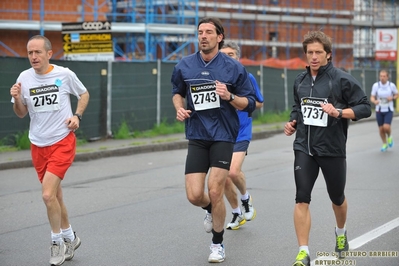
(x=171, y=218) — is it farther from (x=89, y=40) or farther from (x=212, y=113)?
(x=89, y=40)

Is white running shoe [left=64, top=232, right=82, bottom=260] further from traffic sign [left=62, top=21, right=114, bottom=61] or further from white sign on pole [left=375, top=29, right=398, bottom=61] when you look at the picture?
white sign on pole [left=375, top=29, right=398, bottom=61]

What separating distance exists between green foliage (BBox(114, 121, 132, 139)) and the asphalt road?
5157 millimetres

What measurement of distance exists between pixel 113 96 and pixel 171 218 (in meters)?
11.8

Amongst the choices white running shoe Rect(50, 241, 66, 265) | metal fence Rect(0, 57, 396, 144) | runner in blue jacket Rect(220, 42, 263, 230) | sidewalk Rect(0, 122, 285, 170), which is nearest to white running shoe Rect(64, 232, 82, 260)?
white running shoe Rect(50, 241, 66, 265)

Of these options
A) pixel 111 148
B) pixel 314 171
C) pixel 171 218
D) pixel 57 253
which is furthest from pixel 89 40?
pixel 314 171

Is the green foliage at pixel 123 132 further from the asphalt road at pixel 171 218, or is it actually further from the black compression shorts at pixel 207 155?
the black compression shorts at pixel 207 155

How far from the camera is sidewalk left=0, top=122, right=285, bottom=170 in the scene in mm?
15766

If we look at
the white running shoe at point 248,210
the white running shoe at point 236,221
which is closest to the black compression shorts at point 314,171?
the white running shoe at point 236,221

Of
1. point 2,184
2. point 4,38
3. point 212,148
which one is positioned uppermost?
point 4,38

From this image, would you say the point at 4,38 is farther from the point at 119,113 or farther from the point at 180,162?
the point at 180,162

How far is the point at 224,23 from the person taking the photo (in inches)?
2062

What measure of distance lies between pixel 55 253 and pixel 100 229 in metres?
1.88

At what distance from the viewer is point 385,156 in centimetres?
1666

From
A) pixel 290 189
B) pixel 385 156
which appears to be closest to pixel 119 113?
pixel 385 156
